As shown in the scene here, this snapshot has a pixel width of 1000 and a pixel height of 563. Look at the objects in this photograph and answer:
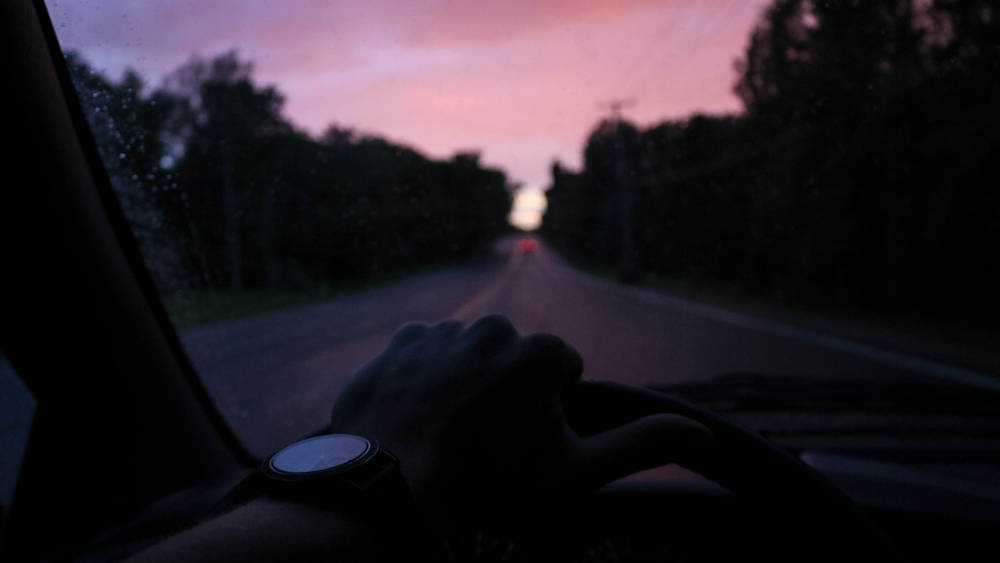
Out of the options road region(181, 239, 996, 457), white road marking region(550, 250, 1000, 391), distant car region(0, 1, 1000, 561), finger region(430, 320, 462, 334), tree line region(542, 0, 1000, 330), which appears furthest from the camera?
white road marking region(550, 250, 1000, 391)

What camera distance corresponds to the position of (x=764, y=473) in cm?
119

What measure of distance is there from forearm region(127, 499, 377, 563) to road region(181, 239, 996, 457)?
560mm

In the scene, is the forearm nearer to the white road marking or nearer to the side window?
the side window

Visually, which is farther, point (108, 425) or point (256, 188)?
point (256, 188)

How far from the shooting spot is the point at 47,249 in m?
1.90

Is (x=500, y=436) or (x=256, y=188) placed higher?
(x=256, y=188)

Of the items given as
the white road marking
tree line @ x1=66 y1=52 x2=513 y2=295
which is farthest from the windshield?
the white road marking

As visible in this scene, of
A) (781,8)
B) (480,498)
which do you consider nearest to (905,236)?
(781,8)

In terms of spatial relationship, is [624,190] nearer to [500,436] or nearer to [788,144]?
[788,144]

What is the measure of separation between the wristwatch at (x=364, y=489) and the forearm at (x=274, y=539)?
0.02 metres

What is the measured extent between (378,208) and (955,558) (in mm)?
2424

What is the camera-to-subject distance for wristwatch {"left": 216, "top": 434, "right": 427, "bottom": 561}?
887mm

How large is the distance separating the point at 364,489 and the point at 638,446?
44 cm

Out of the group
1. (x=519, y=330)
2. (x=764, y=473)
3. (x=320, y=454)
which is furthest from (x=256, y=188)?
(x=764, y=473)
